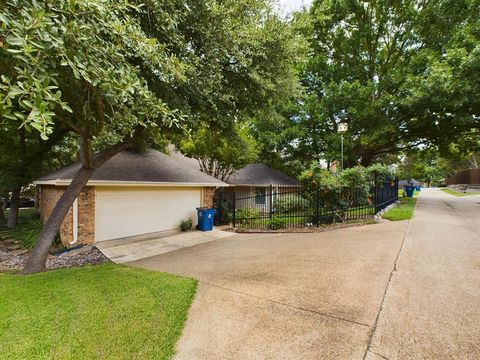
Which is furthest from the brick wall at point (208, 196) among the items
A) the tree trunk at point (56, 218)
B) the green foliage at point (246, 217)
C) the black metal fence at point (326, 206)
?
the tree trunk at point (56, 218)

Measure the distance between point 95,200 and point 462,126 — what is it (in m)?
19.1

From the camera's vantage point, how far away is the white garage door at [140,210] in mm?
8398

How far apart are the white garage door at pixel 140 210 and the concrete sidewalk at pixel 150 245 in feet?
1.79

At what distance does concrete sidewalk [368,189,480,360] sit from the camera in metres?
2.53

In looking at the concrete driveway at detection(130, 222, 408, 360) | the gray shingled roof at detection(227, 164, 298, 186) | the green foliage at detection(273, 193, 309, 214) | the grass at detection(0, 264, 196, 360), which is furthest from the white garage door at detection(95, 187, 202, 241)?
the gray shingled roof at detection(227, 164, 298, 186)

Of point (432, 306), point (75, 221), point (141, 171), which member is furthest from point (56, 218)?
point (432, 306)

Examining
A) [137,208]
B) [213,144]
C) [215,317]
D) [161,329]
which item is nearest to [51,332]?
[161,329]

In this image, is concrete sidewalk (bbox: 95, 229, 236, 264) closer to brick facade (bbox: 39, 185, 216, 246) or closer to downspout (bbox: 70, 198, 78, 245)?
brick facade (bbox: 39, 185, 216, 246)

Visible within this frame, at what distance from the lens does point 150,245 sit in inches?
311

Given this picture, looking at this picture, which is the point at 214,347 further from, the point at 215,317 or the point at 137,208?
the point at 137,208

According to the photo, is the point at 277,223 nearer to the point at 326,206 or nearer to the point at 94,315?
the point at 326,206

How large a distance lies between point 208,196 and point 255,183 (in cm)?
638

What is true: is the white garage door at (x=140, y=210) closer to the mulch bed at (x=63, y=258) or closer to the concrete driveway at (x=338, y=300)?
the mulch bed at (x=63, y=258)

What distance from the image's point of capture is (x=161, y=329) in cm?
298
